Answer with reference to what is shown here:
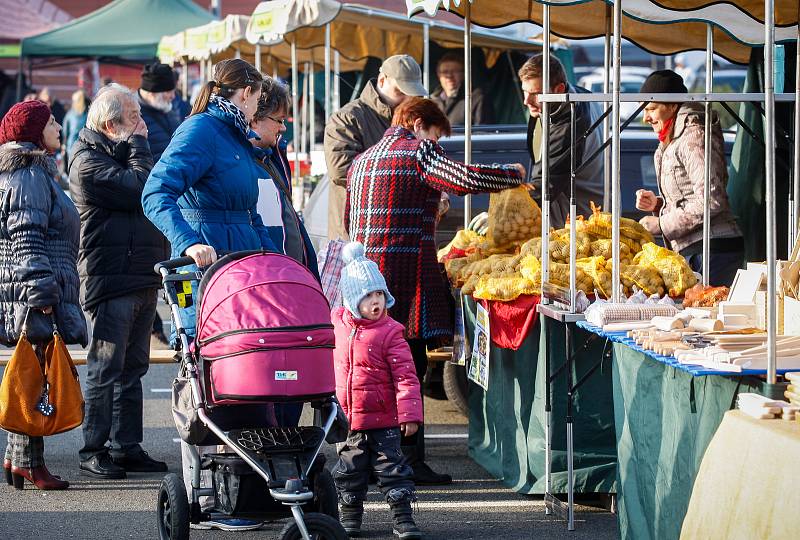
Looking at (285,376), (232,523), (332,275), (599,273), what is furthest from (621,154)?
(285,376)

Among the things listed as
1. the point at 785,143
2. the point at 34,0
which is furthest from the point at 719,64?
the point at 785,143

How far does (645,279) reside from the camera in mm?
6055

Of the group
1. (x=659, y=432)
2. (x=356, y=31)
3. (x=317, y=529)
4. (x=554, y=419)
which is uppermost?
(x=356, y=31)

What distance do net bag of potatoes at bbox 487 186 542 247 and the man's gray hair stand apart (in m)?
2.06

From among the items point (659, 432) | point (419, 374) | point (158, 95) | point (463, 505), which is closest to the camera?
point (659, 432)

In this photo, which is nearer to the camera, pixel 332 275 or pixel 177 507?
pixel 177 507

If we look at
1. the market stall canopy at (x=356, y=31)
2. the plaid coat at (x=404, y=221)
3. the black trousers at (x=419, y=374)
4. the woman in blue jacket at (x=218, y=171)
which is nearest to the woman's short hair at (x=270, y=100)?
the woman in blue jacket at (x=218, y=171)

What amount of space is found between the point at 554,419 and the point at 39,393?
2.58 metres

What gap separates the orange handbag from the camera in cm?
668

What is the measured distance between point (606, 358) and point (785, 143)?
2.28 metres

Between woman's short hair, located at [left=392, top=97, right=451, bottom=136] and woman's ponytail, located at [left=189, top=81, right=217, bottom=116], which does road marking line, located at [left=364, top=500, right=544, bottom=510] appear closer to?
woman's short hair, located at [left=392, top=97, right=451, bottom=136]

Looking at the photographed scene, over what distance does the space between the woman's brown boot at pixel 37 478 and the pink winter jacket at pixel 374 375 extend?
1.83 m

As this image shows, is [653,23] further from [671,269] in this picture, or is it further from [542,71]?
[671,269]

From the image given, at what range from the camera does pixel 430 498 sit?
6.82 metres
